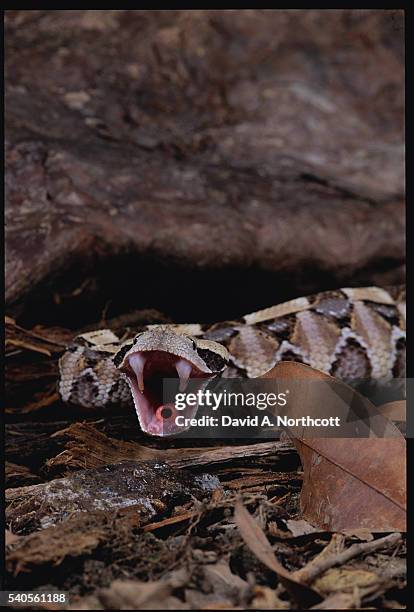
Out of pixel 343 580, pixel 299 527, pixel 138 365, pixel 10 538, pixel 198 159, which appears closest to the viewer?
pixel 343 580

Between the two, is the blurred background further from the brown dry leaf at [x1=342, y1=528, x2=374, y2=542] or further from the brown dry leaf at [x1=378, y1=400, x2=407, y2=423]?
the brown dry leaf at [x1=342, y1=528, x2=374, y2=542]

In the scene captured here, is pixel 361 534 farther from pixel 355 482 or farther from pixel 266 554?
pixel 266 554

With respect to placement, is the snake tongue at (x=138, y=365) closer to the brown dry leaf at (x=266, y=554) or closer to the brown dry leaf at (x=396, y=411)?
the brown dry leaf at (x=266, y=554)

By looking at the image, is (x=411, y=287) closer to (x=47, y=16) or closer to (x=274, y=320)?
(x=274, y=320)

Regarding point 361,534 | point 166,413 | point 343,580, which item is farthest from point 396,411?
point 343,580

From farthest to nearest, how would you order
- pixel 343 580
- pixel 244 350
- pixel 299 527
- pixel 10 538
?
pixel 244 350
pixel 299 527
pixel 10 538
pixel 343 580

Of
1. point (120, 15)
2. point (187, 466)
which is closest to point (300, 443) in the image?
point (187, 466)
